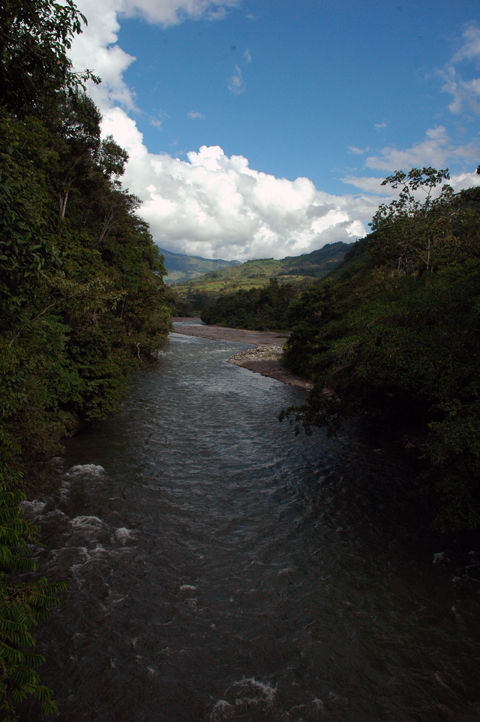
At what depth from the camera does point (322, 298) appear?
139ft

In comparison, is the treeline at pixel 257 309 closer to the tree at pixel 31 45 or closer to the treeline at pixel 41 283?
the treeline at pixel 41 283

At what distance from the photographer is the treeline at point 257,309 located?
10981cm

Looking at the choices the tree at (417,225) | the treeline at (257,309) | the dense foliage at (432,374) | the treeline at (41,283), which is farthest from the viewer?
the treeline at (257,309)

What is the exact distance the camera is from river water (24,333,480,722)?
7613 mm

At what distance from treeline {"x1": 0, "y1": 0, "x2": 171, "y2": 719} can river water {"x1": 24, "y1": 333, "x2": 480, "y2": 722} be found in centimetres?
168

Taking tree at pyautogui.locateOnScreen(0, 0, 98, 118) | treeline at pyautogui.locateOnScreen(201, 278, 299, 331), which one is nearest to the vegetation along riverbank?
tree at pyautogui.locateOnScreen(0, 0, 98, 118)

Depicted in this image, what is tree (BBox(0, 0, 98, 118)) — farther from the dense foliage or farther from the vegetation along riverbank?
the dense foliage

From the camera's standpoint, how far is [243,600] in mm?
9992

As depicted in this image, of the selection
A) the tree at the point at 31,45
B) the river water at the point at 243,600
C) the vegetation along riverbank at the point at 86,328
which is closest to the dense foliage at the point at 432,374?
the vegetation along riverbank at the point at 86,328

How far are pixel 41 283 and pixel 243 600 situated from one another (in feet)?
31.9

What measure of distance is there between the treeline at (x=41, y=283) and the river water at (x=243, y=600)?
1676 mm

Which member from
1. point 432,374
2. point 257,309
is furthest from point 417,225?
point 257,309

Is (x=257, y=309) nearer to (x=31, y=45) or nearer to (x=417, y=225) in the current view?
(x=417, y=225)

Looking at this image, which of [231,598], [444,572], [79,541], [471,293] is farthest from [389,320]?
[79,541]
